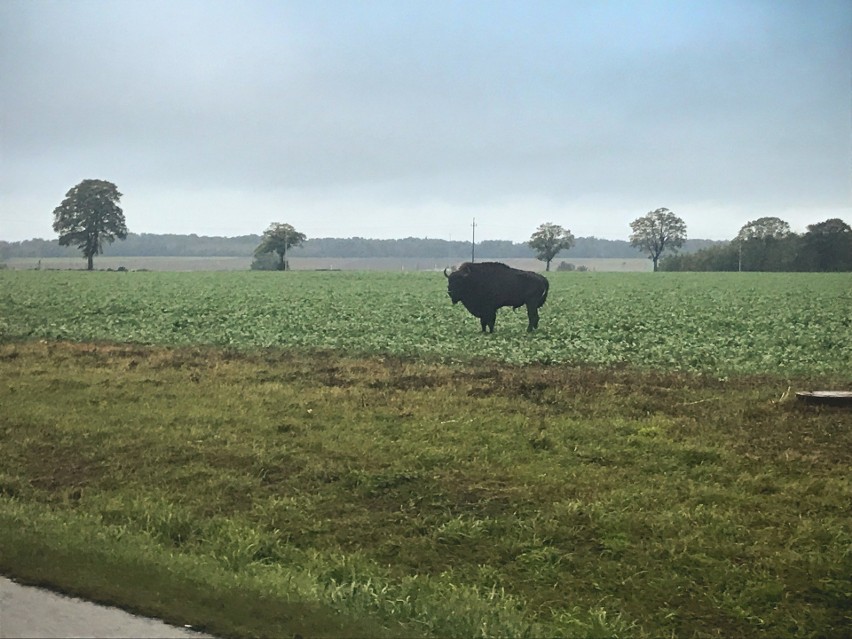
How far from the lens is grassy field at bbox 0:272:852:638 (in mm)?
3963

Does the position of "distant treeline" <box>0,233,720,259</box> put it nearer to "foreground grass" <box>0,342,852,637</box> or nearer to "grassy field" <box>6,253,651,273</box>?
"grassy field" <box>6,253,651,273</box>

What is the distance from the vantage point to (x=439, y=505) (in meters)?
5.27

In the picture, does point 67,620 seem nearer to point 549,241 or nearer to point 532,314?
point 549,241

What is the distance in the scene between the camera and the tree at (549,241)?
416 inches

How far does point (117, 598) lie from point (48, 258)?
912 centimetres

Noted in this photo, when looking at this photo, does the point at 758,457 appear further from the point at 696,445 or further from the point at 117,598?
the point at 117,598

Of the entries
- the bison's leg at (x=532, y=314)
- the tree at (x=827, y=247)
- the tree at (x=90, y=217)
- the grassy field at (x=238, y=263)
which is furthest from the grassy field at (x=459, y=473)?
the tree at (x=90, y=217)

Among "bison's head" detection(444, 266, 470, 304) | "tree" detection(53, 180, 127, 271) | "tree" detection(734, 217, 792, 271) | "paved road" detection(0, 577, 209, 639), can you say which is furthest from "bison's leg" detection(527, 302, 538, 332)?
"paved road" detection(0, 577, 209, 639)

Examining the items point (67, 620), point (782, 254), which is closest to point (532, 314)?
point (782, 254)

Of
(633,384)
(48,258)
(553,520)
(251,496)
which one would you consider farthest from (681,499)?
(48,258)

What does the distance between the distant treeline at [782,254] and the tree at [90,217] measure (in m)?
7.17

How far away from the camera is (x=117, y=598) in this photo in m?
3.76

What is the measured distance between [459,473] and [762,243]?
569 centimetres

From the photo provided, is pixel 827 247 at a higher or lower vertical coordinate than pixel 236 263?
higher
